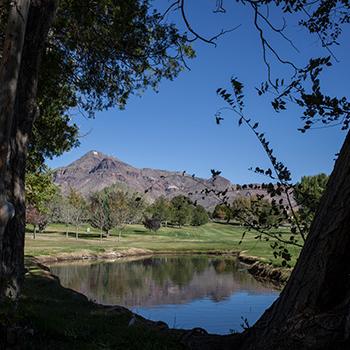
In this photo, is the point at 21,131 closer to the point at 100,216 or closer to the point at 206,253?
the point at 206,253

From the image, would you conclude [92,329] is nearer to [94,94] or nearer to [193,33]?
[193,33]

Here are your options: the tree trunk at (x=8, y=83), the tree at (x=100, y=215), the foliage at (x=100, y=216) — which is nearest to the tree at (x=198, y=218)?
the foliage at (x=100, y=216)

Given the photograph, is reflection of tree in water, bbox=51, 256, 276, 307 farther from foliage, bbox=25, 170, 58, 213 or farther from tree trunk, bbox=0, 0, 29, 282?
tree trunk, bbox=0, 0, 29, 282

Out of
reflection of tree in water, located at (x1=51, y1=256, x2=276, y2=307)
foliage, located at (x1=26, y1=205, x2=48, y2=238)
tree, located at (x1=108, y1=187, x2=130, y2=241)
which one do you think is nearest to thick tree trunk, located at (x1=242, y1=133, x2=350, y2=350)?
reflection of tree in water, located at (x1=51, y1=256, x2=276, y2=307)

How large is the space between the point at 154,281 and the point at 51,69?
78.0 ft

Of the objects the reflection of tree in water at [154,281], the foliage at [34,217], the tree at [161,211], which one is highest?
the tree at [161,211]

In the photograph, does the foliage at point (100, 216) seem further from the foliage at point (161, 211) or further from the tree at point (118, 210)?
the foliage at point (161, 211)

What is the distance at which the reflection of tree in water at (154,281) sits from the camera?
1047 inches

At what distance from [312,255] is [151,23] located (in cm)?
1091

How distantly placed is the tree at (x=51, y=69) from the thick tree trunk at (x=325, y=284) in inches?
125

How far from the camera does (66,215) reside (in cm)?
7906

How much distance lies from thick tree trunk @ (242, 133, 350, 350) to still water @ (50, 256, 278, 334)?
31.5ft

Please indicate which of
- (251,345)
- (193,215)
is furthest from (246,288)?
(193,215)

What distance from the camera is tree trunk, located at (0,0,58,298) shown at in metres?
7.78
